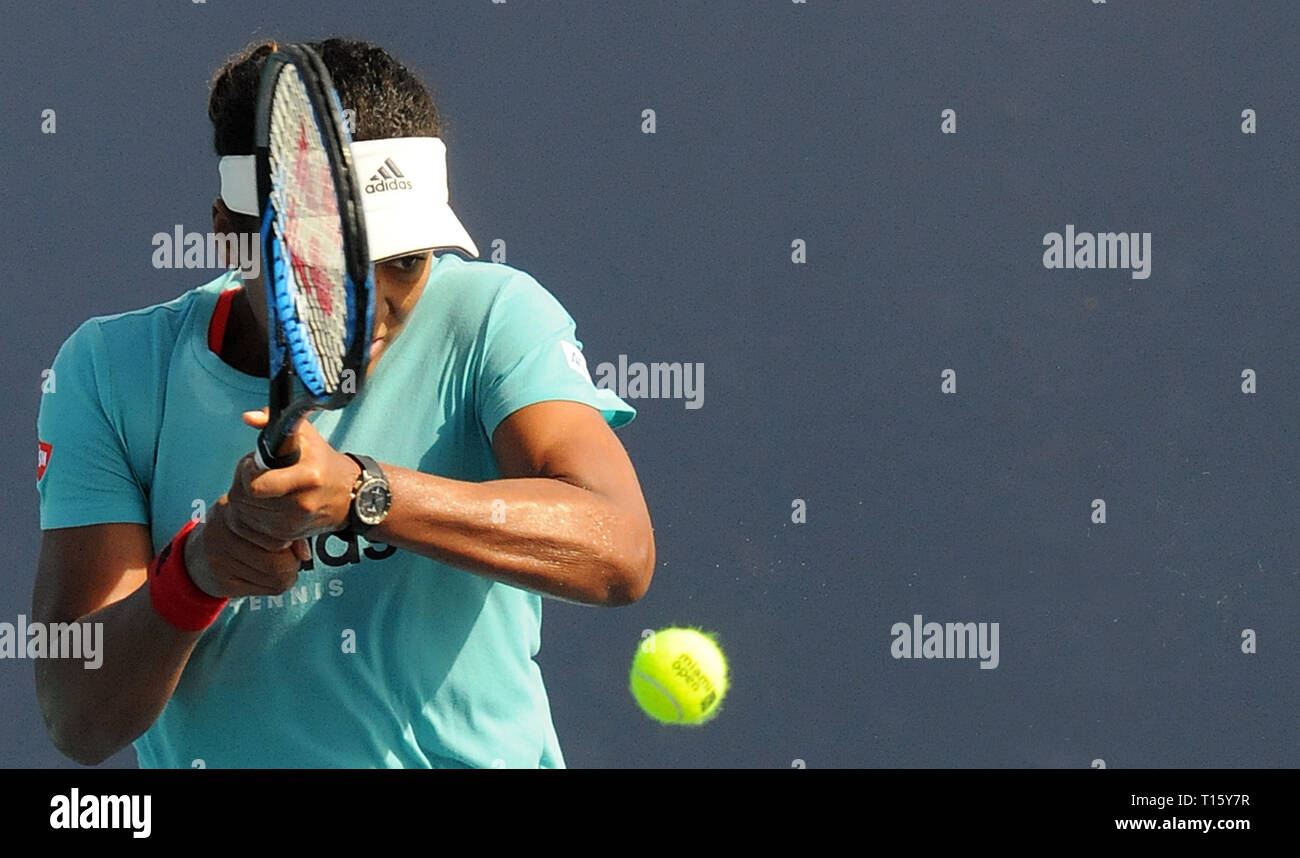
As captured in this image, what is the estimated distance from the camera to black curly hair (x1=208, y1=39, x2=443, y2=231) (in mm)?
1917

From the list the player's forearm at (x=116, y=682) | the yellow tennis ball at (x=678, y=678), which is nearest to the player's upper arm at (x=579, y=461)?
the player's forearm at (x=116, y=682)

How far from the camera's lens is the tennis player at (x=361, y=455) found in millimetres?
1867

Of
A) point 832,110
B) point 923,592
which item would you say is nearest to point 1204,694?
point 923,592

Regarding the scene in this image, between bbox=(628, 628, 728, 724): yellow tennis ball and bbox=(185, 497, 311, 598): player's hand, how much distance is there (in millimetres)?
1943

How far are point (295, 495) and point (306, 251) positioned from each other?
206 millimetres

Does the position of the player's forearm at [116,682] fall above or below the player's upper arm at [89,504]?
below

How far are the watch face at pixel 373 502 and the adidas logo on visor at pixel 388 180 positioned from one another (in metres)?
0.38

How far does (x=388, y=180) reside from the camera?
188 centimetres

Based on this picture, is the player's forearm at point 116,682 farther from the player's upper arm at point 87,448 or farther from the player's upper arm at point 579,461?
the player's upper arm at point 579,461

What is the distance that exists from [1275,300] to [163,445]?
2.79 metres

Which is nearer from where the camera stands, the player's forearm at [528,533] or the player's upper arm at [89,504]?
the player's forearm at [528,533]

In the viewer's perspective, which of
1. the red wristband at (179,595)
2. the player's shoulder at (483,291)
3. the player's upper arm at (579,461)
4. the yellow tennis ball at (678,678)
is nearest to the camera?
the red wristband at (179,595)

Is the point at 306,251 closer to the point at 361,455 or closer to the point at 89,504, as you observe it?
the point at 361,455

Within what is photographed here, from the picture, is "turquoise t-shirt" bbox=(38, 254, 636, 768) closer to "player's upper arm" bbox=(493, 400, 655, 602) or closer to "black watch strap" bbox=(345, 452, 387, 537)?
"player's upper arm" bbox=(493, 400, 655, 602)
